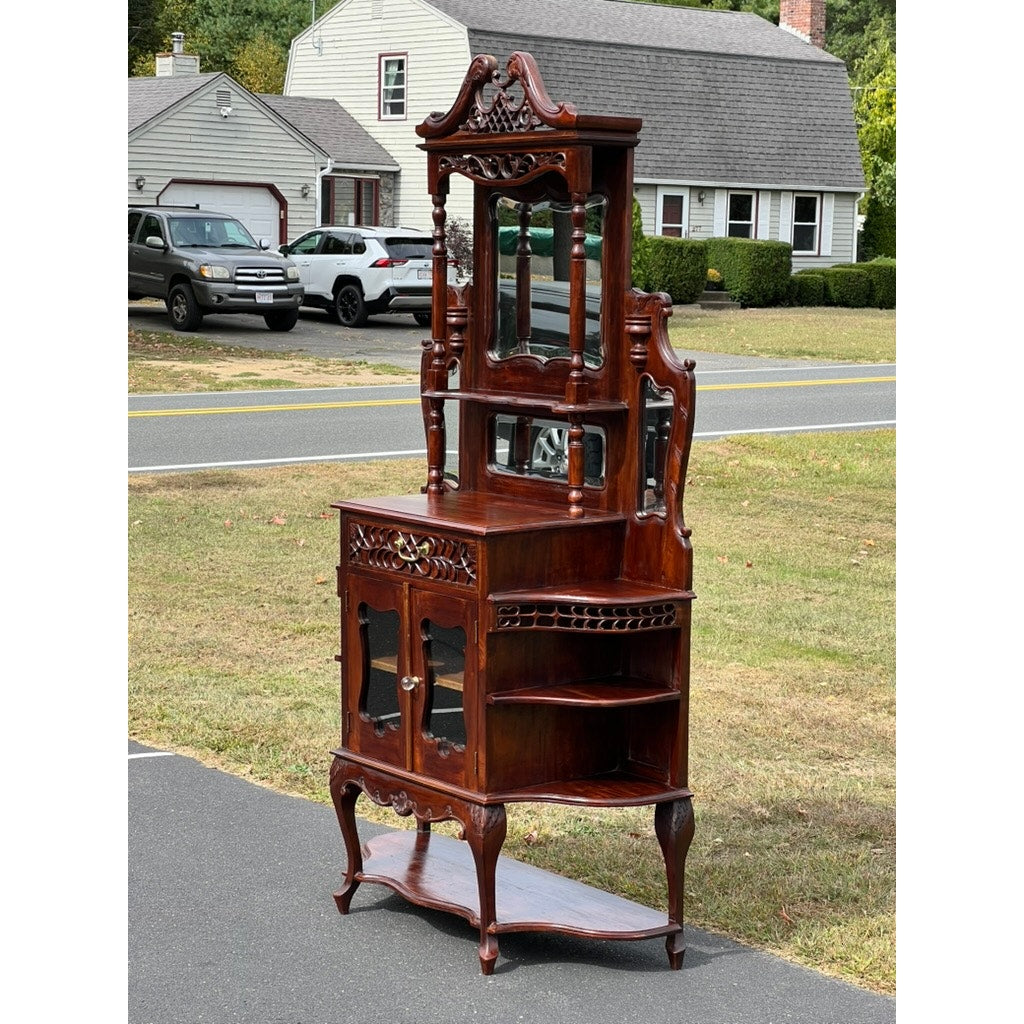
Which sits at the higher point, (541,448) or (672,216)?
(672,216)

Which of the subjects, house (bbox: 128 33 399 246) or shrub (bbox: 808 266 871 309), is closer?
house (bbox: 128 33 399 246)

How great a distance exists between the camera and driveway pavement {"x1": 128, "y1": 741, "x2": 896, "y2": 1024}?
4.49 meters

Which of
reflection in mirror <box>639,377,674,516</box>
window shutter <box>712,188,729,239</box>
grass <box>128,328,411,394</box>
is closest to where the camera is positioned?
reflection in mirror <box>639,377,674,516</box>

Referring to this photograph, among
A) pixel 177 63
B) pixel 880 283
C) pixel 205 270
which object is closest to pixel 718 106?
pixel 880 283

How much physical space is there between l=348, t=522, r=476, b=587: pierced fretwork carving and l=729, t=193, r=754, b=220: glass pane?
111 feet

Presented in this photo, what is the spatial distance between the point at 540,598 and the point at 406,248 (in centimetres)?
2306

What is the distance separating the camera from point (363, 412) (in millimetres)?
17922

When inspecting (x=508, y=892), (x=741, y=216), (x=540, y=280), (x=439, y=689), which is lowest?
(x=508, y=892)

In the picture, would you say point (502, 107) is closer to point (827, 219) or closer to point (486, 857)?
point (486, 857)

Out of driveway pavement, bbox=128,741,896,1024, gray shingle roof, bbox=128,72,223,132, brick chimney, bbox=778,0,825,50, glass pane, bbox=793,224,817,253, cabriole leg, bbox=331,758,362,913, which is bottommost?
driveway pavement, bbox=128,741,896,1024

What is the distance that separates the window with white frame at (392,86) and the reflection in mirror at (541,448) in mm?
30702

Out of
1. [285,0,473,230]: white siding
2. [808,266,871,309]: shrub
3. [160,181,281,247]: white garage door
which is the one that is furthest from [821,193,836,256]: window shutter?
[160,181,281,247]: white garage door

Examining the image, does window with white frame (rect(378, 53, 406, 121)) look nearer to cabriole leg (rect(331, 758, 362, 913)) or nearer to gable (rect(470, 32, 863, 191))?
gable (rect(470, 32, 863, 191))

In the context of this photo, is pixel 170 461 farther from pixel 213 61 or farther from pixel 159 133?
pixel 213 61
